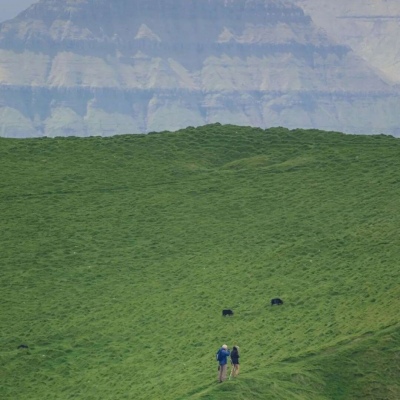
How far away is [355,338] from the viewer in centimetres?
7475

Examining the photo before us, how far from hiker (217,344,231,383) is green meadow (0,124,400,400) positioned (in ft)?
3.32

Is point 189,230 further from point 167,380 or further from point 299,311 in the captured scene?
point 167,380

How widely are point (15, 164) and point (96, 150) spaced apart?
805 cm

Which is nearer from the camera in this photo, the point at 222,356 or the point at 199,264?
the point at 222,356

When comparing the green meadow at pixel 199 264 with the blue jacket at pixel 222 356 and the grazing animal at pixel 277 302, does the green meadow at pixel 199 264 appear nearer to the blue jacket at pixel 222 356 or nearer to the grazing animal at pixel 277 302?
the grazing animal at pixel 277 302

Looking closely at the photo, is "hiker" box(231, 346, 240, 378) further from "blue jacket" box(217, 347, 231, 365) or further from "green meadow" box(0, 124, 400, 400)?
"blue jacket" box(217, 347, 231, 365)

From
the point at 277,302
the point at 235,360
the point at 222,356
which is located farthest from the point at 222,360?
the point at 277,302

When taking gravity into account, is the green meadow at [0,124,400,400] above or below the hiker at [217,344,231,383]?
above

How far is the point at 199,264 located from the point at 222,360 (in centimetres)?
3153

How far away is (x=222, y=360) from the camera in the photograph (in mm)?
66688

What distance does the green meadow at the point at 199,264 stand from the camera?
73875mm

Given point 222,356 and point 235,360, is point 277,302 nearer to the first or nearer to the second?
point 235,360

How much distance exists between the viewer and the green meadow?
7388cm

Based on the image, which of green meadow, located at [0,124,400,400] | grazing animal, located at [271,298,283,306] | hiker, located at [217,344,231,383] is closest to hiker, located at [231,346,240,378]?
hiker, located at [217,344,231,383]
